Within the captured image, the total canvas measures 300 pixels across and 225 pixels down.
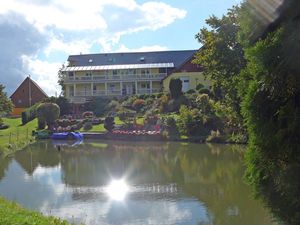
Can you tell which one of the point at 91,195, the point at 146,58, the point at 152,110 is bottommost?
the point at 91,195

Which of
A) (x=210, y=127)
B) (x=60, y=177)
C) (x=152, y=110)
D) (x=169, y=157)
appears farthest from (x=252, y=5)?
(x=152, y=110)

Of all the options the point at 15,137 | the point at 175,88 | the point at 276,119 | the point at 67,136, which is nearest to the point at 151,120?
the point at 175,88

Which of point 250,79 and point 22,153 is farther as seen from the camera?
point 22,153

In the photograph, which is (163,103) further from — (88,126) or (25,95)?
(25,95)

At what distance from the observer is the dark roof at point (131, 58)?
72.1m

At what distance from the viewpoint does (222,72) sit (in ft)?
61.1

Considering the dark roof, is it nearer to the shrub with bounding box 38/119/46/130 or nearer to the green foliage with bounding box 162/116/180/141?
the shrub with bounding box 38/119/46/130

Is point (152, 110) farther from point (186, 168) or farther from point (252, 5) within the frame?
point (252, 5)

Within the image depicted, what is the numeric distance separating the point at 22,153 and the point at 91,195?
16468 mm

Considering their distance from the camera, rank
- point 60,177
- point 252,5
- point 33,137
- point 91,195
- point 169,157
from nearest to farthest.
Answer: point 252,5
point 91,195
point 60,177
point 169,157
point 33,137

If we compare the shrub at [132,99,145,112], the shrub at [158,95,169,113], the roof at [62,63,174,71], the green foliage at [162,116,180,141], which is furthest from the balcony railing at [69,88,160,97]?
the green foliage at [162,116,180,141]

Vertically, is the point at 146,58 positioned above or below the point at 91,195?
above

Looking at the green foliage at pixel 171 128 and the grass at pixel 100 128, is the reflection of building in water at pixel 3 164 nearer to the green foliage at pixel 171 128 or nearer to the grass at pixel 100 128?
the green foliage at pixel 171 128

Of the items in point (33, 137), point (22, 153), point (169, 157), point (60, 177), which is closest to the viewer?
point (60, 177)
